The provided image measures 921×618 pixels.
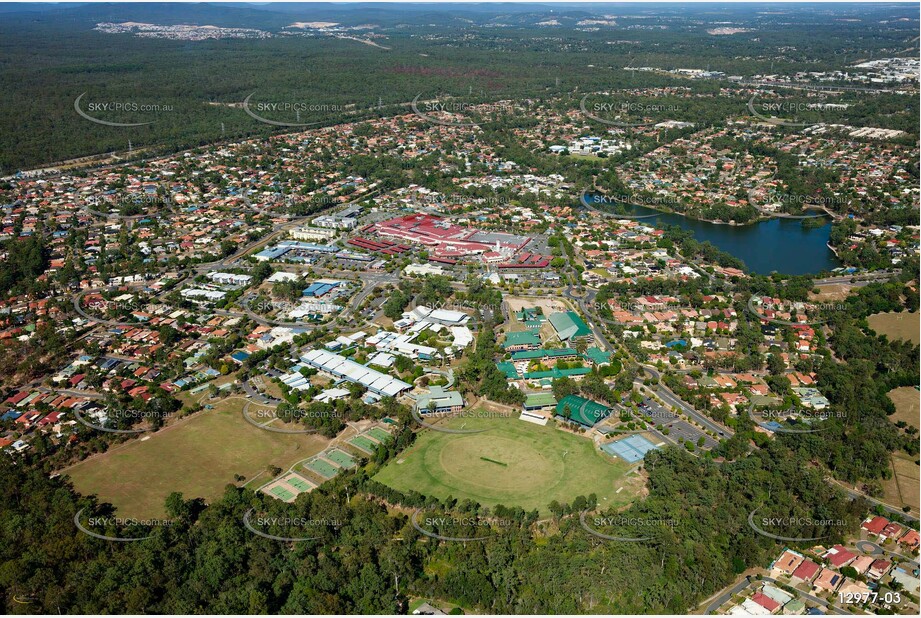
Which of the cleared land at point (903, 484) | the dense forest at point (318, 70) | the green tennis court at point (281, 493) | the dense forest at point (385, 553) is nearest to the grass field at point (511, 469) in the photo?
the dense forest at point (385, 553)

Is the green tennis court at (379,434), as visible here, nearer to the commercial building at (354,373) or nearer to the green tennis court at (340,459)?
the green tennis court at (340,459)

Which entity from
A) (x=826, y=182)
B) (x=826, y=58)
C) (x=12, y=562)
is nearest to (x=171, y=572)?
(x=12, y=562)

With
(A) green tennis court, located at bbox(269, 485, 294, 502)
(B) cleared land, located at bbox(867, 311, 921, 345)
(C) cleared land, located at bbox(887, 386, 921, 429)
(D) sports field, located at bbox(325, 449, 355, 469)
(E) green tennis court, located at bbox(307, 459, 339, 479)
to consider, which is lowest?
(A) green tennis court, located at bbox(269, 485, 294, 502)

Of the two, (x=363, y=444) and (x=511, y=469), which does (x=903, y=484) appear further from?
(x=363, y=444)

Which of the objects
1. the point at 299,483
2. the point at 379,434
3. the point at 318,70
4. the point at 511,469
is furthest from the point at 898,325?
the point at 318,70

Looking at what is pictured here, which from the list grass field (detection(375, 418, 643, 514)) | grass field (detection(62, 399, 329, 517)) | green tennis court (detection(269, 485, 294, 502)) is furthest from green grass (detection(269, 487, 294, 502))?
grass field (detection(375, 418, 643, 514))

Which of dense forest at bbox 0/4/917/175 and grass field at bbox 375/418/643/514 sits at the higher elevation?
dense forest at bbox 0/4/917/175

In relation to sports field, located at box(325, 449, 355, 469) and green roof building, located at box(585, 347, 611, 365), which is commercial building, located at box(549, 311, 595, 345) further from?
sports field, located at box(325, 449, 355, 469)
